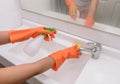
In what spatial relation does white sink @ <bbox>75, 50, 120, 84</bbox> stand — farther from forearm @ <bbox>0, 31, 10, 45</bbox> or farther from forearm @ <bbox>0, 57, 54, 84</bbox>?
forearm @ <bbox>0, 31, 10, 45</bbox>

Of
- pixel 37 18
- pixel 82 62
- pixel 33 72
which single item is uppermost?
pixel 37 18

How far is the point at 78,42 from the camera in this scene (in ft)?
3.38

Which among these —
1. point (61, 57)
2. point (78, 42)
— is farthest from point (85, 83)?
point (78, 42)

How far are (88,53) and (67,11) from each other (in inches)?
12.9

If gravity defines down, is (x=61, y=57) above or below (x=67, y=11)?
below

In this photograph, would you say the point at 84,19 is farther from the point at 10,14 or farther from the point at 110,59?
the point at 10,14

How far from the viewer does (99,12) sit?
35.4 inches

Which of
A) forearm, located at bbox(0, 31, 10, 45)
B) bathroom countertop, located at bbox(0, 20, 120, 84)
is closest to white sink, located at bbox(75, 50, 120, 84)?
bathroom countertop, located at bbox(0, 20, 120, 84)

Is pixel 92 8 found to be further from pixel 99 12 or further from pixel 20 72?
pixel 20 72

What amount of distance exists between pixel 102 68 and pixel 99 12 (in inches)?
13.5

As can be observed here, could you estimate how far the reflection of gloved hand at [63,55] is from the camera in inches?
32.6

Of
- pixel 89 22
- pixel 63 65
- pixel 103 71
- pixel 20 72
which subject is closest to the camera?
pixel 20 72

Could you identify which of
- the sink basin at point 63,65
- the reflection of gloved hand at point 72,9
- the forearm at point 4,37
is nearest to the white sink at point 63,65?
the sink basin at point 63,65

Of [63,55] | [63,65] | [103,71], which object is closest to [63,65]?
[63,65]
